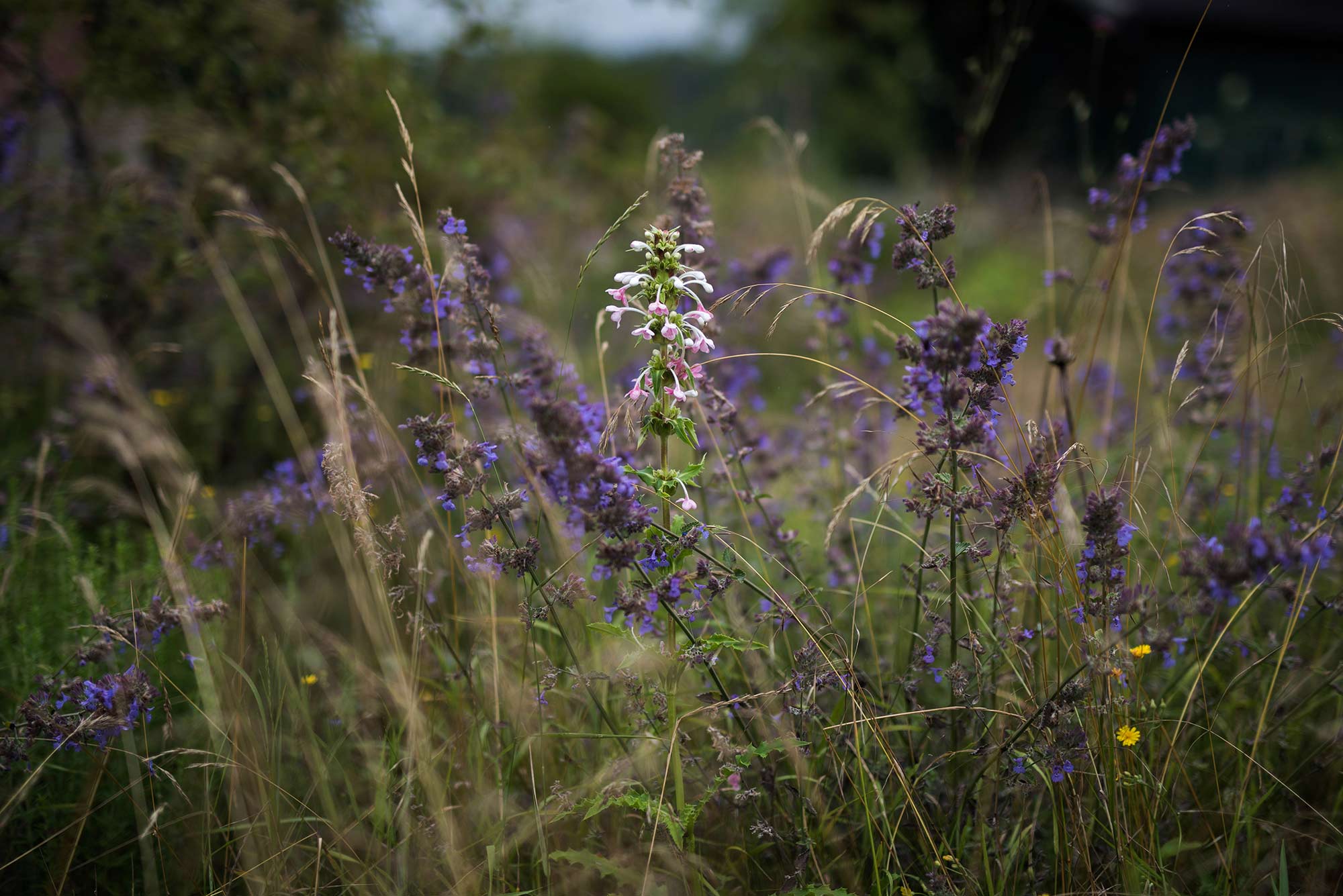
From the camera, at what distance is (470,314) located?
2363 millimetres

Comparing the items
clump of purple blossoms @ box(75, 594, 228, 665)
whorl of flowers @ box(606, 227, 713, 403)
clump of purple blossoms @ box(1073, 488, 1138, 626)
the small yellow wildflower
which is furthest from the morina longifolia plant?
the small yellow wildflower

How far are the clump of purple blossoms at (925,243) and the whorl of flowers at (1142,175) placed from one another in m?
0.89

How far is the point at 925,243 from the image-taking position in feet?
6.60

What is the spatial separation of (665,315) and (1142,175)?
1633 millimetres

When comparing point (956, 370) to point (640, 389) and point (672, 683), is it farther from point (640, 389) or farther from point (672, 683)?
point (672, 683)

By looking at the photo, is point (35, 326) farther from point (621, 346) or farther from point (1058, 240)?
point (1058, 240)

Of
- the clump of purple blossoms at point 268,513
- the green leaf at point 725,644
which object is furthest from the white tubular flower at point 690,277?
the clump of purple blossoms at point 268,513

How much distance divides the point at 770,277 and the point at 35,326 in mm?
4249

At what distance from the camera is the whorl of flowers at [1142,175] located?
2648 mm

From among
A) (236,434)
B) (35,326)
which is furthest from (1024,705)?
(35,326)

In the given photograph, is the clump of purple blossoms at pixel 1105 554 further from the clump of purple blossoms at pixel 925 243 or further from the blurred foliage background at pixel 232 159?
the blurred foliage background at pixel 232 159

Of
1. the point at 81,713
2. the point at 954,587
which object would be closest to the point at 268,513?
the point at 81,713

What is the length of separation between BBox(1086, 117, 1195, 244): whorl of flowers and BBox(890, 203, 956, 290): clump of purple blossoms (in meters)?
0.89

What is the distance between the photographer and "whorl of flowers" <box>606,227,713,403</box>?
1.87m
